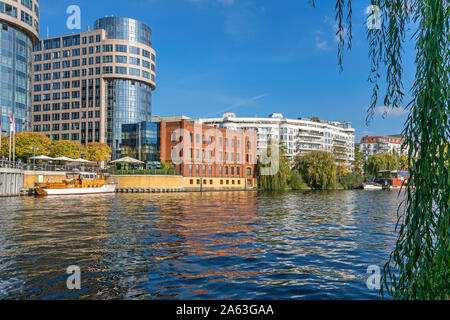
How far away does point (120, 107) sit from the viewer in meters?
124

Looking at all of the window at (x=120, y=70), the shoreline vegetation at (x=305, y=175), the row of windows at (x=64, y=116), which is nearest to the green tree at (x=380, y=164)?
the shoreline vegetation at (x=305, y=175)

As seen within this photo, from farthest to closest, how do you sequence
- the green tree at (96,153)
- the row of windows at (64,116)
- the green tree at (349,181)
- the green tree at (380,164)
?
the green tree at (380,164) → the row of windows at (64,116) → the green tree at (349,181) → the green tree at (96,153)

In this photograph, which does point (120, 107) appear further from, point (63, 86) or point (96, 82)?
point (63, 86)

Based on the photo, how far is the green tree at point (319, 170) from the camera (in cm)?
9369

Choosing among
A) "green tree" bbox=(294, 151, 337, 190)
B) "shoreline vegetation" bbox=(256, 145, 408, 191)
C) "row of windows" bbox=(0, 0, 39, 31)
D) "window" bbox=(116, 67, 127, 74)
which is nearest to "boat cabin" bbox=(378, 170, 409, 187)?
"shoreline vegetation" bbox=(256, 145, 408, 191)

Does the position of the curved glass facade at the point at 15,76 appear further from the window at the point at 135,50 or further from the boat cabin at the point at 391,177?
the boat cabin at the point at 391,177

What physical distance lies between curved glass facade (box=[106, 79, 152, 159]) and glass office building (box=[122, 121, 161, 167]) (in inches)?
1039

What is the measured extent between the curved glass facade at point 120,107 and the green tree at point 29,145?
135 feet

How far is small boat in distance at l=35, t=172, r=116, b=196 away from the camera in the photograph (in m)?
55.4

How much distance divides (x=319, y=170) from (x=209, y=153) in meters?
29.3

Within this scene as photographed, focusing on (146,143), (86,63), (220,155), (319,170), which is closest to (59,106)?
(86,63)

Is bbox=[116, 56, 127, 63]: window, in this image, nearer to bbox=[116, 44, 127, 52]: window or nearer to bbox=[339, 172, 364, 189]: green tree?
bbox=[116, 44, 127, 52]: window

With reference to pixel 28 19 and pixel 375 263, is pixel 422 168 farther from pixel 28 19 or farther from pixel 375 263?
pixel 28 19

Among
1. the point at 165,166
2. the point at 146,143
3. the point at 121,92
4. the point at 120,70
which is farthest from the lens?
the point at 121,92
